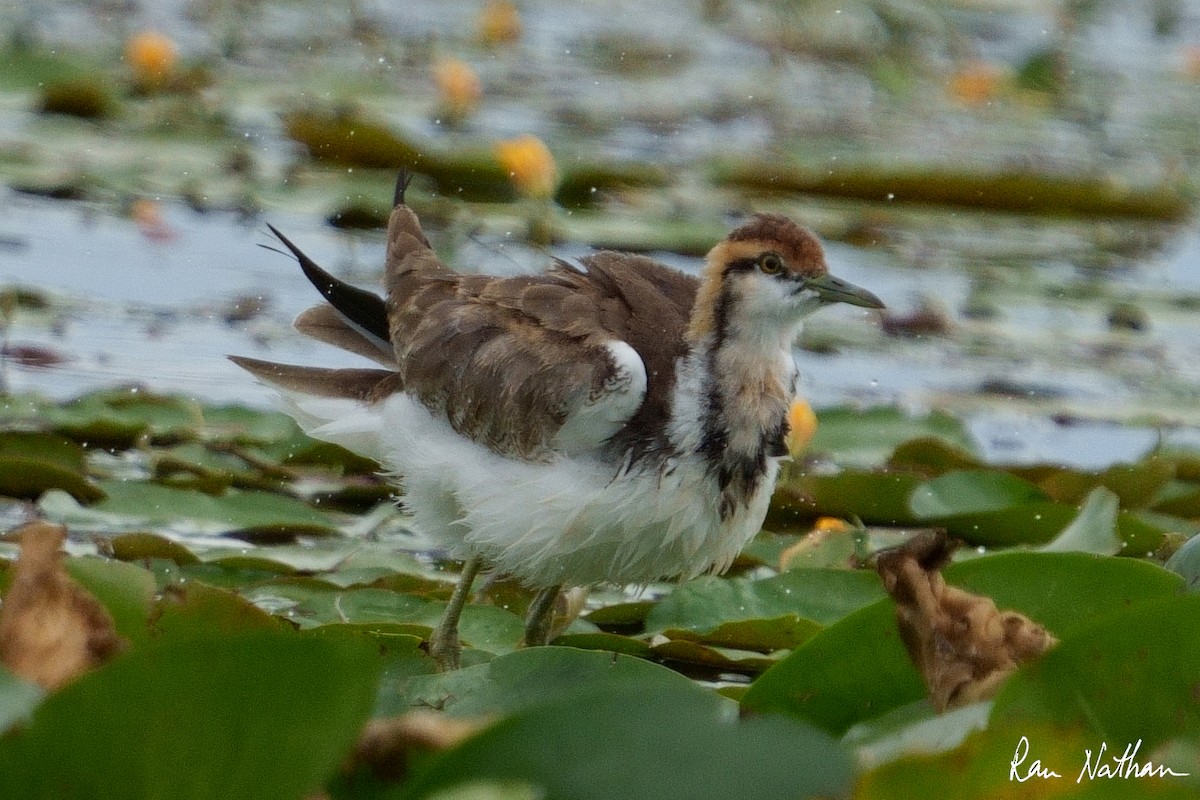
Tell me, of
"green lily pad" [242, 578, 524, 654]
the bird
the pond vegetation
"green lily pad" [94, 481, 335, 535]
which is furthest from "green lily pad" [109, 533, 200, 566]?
the bird

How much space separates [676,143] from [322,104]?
186 centimetres

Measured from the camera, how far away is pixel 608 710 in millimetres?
1717

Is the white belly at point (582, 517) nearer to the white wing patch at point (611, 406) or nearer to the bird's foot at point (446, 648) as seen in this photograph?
the white wing patch at point (611, 406)

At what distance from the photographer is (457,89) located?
7.69m

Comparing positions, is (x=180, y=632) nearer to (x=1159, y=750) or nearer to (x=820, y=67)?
(x=1159, y=750)

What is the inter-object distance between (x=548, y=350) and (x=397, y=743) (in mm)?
2237

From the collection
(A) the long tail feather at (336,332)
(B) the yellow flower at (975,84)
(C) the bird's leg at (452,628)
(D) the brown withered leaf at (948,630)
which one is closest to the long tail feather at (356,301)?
(A) the long tail feather at (336,332)

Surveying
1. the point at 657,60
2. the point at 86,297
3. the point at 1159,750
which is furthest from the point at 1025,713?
the point at 657,60

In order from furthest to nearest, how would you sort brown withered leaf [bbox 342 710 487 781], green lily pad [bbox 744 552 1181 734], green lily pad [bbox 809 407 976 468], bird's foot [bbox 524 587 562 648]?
green lily pad [bbox 809 407 976 468]
bird's foot [bbox 524 587 562 648]
green lily pad [bbox 744 552 1181 734]
brown withered leaf [bbox 342 710 487 781]

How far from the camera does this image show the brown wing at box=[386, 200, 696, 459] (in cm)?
386

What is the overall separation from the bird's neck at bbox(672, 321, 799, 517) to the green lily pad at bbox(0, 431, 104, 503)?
5.08 ft

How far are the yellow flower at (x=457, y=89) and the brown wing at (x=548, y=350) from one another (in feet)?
10.7

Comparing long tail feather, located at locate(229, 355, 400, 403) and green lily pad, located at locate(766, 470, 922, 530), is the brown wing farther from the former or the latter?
green lily pad, located at locate(766, 470, 922, 530)

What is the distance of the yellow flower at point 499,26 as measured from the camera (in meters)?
9.70
